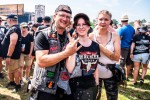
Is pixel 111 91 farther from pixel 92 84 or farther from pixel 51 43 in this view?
pixel 51 43

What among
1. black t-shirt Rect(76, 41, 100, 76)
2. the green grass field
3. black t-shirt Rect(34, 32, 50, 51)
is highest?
black t-shirt Rect(34, 32, 50, 51)

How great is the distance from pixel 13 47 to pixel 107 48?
3642mm

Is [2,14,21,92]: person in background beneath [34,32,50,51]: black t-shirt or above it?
beneath

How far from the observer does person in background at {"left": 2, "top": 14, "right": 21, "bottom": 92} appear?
696 centimetres

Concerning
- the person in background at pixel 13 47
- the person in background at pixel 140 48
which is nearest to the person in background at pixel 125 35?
the person in background at pixel 140 48

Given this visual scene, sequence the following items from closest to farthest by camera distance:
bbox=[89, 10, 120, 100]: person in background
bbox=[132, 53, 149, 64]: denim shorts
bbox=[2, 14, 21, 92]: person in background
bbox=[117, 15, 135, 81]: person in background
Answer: bbox=[89, 10, 120, 100]: person in background → bbox=[2, 14, 21, 92]: person in background → bbox=[132, 53, 149, 64]: denim shorts → bbox=[117, 15, 135, 81]: person in background

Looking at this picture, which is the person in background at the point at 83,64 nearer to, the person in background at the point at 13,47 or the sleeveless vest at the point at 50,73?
the sleeveless vest at the point at 50,73

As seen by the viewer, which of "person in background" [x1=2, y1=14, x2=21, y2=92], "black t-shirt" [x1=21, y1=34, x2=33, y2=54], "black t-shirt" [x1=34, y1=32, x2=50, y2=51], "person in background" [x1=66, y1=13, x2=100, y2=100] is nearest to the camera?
"black t-shirt" [x1=34, y1=32, x2=50, y2=51]

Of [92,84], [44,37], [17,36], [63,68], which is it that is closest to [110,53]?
[92,84]

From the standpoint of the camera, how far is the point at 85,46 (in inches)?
134

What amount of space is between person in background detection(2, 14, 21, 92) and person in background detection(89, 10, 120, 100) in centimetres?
→ 332

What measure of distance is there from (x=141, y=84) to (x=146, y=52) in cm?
131

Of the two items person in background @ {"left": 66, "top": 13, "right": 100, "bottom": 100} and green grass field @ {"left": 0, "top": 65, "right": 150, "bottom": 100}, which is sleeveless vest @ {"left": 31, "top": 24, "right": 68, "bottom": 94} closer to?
person in background @ {"left": 66, "top": 13, "right": 100, "bottom": 100}

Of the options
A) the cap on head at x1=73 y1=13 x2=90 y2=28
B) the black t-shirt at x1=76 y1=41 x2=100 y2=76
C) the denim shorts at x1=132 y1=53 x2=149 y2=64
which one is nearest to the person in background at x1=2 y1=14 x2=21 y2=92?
the cap on head at x1=73 y1=13 x2=90 y2=28
